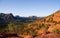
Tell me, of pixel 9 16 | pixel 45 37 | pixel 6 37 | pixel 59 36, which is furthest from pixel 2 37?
pixel 9 16

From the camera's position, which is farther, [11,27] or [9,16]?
[9,16]

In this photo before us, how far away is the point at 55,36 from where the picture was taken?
99.3ft

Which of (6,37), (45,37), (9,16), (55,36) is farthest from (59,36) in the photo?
(9,16)

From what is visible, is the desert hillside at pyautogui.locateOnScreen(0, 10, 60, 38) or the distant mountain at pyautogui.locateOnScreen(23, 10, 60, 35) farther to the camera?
the distant mountain at pyautogui.locateOnScreen(23, 10, 60, 35)

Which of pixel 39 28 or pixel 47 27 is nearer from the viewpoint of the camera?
pixel 47 27

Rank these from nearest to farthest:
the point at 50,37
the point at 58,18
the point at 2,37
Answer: the point at 50,37 → the point at 2,37 → the point at 58,18

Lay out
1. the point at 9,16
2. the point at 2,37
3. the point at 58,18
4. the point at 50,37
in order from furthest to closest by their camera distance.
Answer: the point at 9,16
the point at 58,18
the point at 2,37
the point at 50,37

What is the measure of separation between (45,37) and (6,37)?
9.44m

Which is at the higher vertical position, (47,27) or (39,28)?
(47,27)

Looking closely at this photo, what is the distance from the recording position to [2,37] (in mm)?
34062

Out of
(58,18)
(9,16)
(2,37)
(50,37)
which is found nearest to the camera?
(50,37)

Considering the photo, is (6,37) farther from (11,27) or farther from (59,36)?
(11,27)

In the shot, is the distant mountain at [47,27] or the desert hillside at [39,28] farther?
the distant mountain at [47,27]

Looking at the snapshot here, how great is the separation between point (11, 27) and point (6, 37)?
2989 cm
